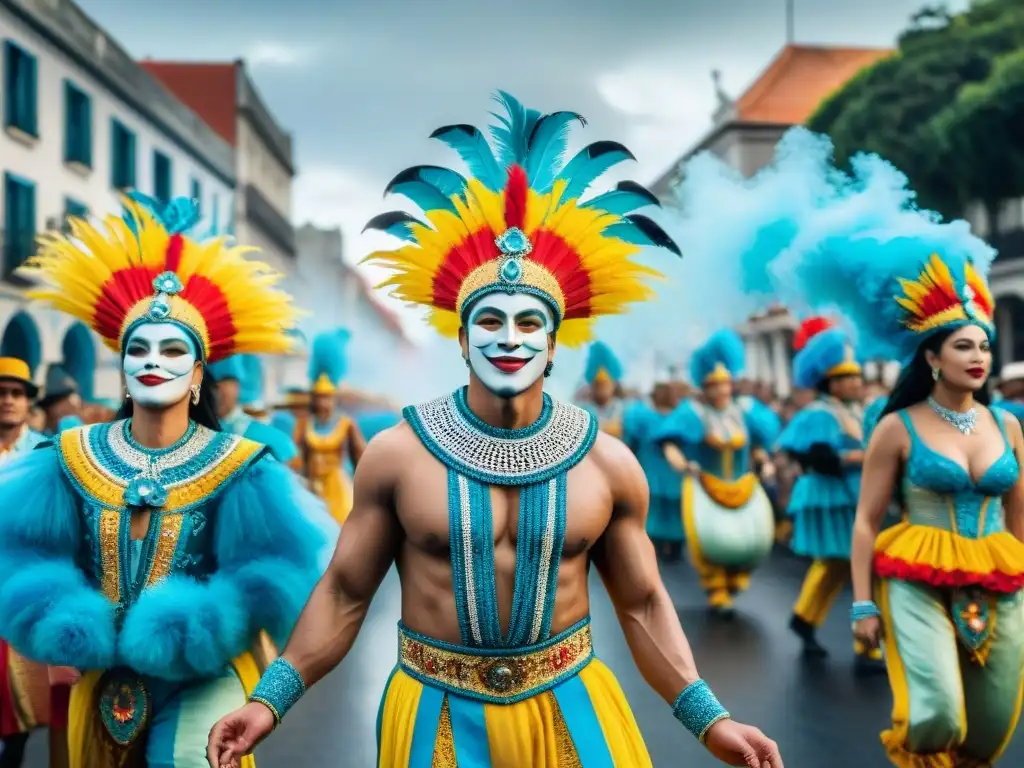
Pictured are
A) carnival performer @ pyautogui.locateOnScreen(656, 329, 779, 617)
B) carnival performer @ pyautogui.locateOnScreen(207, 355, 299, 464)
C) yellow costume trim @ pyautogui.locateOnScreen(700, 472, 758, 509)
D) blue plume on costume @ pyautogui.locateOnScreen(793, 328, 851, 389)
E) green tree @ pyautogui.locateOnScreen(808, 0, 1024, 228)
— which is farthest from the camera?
green tree @ pyautogui.locateOnScreen(808, 0, 1024, 228)

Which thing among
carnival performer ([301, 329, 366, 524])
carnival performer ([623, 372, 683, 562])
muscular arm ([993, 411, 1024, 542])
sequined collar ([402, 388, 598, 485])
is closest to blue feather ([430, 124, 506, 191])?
sequined collar ([402, 388, 598, 485])

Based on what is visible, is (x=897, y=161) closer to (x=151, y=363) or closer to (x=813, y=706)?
(x=813, y=706)

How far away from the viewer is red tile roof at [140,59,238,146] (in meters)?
40.2

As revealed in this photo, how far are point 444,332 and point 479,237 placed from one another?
426 millimetres

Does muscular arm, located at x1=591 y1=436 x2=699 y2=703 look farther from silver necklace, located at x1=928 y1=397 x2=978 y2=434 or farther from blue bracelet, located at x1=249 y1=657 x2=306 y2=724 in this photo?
silver necklace, located at x1=928 y1=397 x2=978 y2=434

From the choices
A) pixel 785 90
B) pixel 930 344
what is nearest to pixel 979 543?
pixel 930 344

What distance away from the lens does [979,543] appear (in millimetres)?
5395

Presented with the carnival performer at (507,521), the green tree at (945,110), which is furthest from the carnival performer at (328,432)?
the green tree at (945,110)

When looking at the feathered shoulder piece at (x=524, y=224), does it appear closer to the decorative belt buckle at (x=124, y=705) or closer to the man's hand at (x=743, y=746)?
the man's hand at (x=743, y=746)

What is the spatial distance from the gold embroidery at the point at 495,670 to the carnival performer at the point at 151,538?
1.00 metres

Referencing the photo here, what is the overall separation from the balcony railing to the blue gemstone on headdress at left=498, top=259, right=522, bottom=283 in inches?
1494

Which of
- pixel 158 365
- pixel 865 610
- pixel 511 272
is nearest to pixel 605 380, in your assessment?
pixel 865 610

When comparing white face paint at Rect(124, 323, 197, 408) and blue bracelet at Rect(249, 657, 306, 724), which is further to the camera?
white face paint at Rect(124, 323, 197, 408)

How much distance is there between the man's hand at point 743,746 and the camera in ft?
10.4
